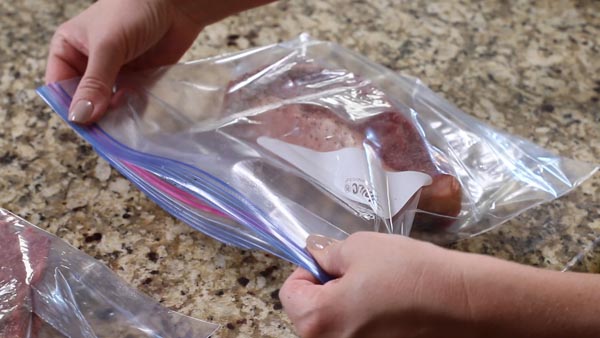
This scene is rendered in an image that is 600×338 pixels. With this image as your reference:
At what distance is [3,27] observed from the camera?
1.08 metres

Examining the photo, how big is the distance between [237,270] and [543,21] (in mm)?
707

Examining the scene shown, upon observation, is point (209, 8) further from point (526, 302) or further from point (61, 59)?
point (526, 302)

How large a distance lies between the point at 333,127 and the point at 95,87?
285 millimetres

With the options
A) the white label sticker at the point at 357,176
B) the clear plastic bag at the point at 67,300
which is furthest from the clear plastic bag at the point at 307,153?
the clear plastic bag at the point at 67,300

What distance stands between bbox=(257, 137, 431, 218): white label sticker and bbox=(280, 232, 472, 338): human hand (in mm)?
126


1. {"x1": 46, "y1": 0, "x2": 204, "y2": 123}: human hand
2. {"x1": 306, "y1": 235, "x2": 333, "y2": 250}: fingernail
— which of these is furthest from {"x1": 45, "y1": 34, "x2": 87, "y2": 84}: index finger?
{"x1": 306, "y1": 235, "x2": 333, "y2": 250}: fingernail

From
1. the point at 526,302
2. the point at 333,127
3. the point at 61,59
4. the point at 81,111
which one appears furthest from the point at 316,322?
the point at 61,59

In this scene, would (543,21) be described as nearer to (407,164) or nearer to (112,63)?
(407,164)

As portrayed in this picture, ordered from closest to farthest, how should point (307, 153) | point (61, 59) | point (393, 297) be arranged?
point (393, 297)
point (307, 153)
point (61, 59)

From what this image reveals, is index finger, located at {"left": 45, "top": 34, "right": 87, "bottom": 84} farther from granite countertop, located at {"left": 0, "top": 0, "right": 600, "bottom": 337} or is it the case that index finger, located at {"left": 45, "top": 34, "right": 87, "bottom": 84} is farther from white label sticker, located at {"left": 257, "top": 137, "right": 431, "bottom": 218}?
white label sticker, located at {"left": 257, "top": 137, "right": 431, "bottom": 218}

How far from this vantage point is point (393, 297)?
56 cm

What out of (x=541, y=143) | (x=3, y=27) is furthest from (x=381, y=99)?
(x=3, y=27)

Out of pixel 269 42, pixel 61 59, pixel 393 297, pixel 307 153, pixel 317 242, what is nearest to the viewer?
pixel 393 297

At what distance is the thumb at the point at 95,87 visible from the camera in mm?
815
